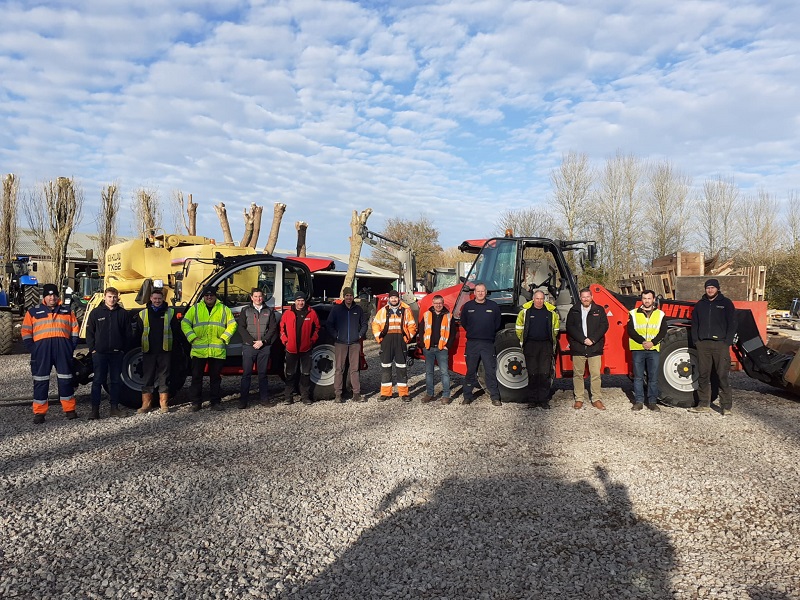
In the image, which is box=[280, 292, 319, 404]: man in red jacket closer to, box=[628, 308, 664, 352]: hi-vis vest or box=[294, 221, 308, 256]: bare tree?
box=[628, 308, 664, 352]: hi-vis vest

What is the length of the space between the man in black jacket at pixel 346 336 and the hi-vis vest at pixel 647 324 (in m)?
3.90

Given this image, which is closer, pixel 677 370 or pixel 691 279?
pixel 677 370

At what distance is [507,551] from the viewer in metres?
3.87

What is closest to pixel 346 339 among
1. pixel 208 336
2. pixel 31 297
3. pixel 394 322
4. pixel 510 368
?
pixel 394 322

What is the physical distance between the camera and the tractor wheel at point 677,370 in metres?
8.66

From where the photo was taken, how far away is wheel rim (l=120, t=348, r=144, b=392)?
8.37 metres

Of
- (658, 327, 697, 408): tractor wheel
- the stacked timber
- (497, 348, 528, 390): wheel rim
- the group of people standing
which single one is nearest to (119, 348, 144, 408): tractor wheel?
the group of people standing

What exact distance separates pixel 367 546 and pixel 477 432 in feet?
10.8

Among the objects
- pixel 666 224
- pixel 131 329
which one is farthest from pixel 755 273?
pixel 666 224

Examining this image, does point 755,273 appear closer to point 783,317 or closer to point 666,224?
point 783,317

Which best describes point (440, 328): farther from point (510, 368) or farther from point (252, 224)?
point (252, 224)

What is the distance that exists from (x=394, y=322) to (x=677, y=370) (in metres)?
4.23

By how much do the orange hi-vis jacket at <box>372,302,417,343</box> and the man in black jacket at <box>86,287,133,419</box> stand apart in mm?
3480

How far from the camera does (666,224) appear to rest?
115ft
